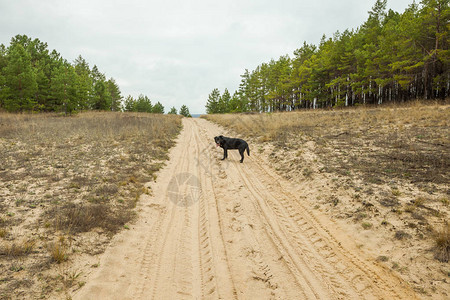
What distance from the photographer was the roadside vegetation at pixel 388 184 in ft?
11.7

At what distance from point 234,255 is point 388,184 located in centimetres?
492

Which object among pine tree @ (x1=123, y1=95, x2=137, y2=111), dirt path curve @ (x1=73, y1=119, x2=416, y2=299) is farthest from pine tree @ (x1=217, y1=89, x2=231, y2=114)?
dirt path curve @ (x1=73, y1=119, x2=416, y2=299)

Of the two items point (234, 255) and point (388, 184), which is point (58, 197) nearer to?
point (234, 255)

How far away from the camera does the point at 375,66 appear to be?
28.8 m

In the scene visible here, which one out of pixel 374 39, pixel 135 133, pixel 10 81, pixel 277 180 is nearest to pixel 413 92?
pixel 374 39

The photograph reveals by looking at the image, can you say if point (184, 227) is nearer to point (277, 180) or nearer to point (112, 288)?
point (112, 288)

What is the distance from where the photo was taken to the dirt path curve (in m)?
3.13

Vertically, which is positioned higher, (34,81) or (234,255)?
(34,81)

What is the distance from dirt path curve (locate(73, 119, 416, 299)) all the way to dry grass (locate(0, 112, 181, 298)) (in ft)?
2.07

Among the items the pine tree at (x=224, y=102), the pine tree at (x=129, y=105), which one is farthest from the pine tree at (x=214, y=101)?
the pine tree at (x=129, y=105)

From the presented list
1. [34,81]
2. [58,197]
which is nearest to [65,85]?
[34,81]

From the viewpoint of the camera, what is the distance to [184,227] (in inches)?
192

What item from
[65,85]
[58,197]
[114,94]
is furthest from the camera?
[114,94]

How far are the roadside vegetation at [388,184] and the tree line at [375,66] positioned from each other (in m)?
17.1
